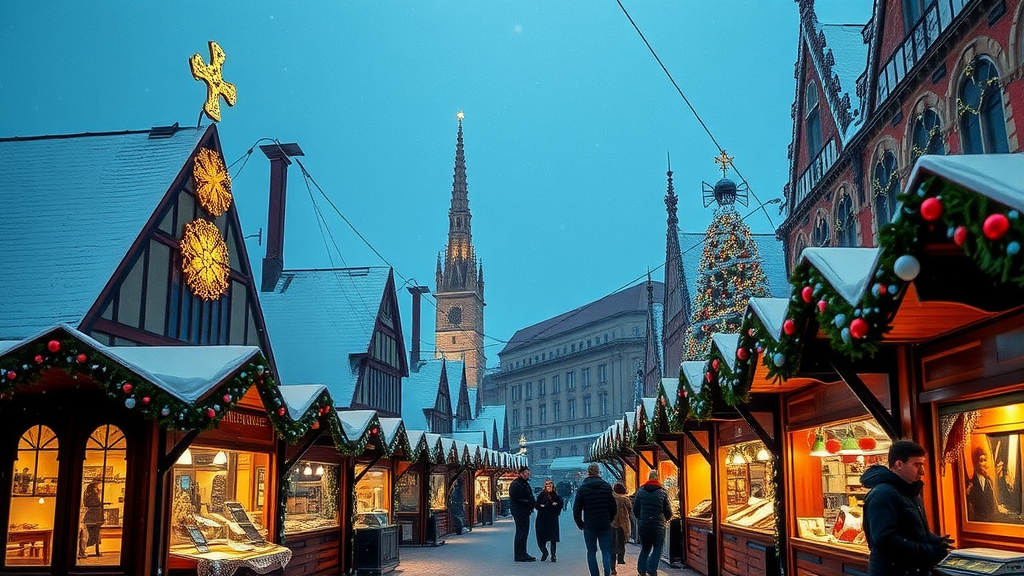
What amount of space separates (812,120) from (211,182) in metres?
16.8

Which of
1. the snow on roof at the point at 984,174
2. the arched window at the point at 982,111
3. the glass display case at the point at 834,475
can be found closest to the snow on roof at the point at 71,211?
the glass display case at the point at 834,475

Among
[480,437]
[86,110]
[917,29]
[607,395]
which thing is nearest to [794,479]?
[917,29]

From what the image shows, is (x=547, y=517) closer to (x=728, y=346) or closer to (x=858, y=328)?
(x=728, y=346)

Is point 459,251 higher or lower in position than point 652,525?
higher

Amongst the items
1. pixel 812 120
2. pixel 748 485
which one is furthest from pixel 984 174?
pixel 812 120

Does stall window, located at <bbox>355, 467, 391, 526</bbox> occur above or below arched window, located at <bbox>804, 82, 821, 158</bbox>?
below

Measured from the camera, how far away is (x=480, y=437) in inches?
2032

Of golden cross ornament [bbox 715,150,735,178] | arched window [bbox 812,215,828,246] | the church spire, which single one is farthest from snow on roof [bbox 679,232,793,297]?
the church spire

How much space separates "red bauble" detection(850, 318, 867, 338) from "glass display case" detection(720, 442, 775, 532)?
7.45 meters

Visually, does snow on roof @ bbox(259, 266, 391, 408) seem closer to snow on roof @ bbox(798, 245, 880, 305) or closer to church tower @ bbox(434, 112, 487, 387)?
snow on roof @ bbox(798, 245, 880, 305)

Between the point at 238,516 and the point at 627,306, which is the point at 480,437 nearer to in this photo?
the point at 238,516

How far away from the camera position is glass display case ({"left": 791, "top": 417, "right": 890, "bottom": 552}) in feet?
32.4

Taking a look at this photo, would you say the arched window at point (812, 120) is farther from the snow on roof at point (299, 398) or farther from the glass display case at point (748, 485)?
the snow on roof at point (299, 398)

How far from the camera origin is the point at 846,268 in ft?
21.9
